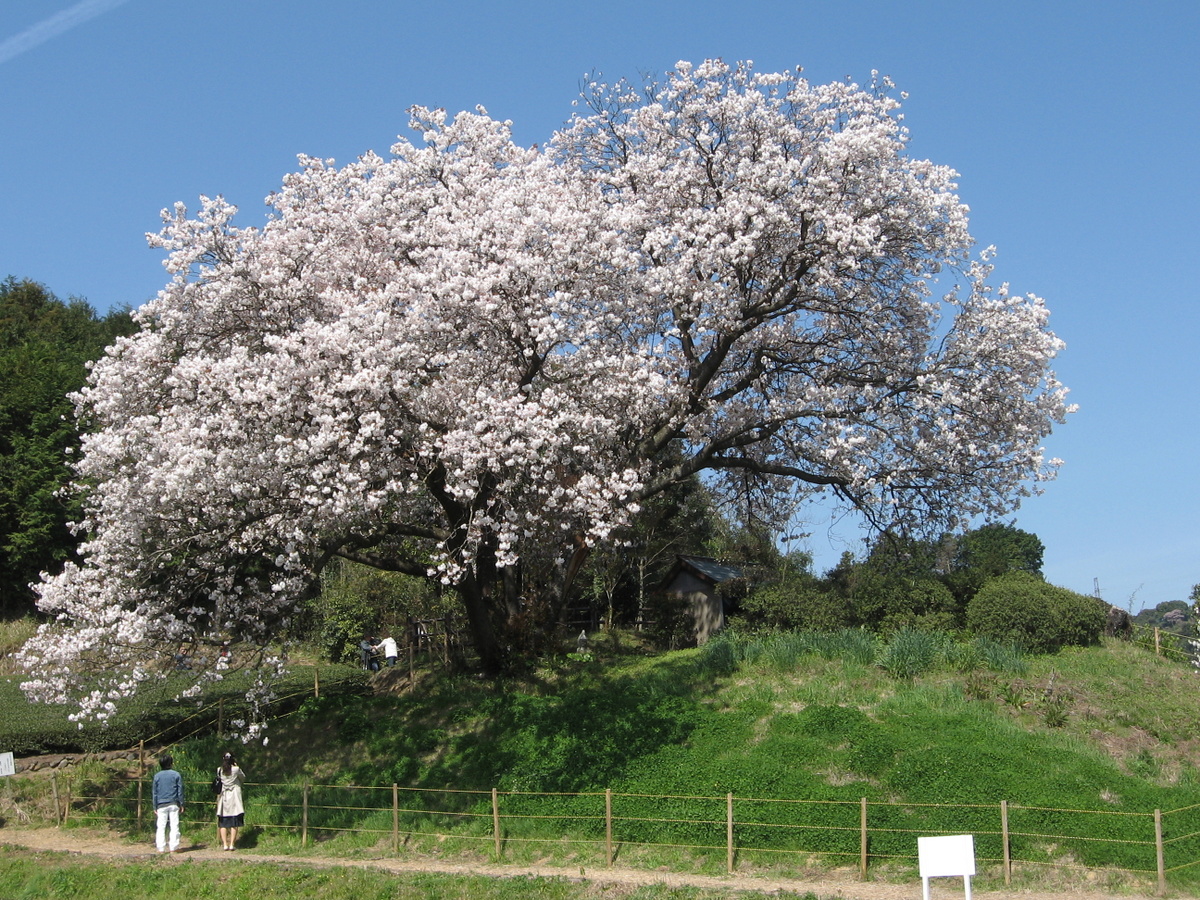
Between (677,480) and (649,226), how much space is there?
5209 millimetres

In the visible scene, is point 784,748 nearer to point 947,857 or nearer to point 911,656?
point 911,656

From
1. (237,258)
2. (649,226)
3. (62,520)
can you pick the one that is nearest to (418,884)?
(237,258)

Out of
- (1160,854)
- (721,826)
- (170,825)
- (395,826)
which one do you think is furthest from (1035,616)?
(170,825)

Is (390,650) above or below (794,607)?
below

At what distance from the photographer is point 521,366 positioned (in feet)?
60.4

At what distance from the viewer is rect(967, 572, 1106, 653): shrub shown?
21.5 m

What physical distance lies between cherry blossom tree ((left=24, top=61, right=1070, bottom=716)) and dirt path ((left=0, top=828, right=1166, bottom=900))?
266cm

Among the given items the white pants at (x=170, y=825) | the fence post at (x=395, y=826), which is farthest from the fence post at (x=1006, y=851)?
the white pants at (x=170, y=825)

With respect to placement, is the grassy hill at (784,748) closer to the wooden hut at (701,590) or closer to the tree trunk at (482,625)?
the tree trunk at (482,625)

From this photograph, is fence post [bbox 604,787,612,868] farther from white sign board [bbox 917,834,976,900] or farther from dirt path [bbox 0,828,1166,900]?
white sign board [bbox 917,834,976,900]

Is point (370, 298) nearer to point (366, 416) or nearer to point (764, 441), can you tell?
point (366, 416)

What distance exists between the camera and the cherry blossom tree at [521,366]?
56.2 feet

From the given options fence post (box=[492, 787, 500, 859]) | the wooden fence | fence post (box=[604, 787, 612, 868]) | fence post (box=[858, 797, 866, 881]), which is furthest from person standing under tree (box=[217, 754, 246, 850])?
fence post (box=[858, 797, 866, 881])

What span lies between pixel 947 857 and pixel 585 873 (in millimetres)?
6000
